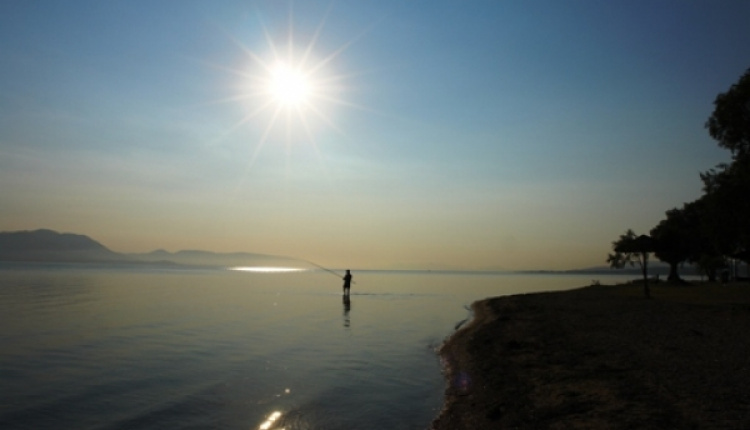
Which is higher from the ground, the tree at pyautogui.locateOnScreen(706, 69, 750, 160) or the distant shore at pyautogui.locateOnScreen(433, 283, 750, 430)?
the tree at pyautogui.locateOnScreen(706, 69, 750, 160)

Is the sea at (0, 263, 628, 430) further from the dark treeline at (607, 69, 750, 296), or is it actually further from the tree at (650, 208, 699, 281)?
the tree at (650, 208, 699, 281)

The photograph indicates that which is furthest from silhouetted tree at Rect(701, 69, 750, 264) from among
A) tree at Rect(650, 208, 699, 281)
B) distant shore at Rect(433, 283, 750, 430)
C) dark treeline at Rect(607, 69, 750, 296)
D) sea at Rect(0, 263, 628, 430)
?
tree at Rect(650, 208, 699, 281)

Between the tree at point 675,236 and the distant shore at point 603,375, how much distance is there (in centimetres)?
4613

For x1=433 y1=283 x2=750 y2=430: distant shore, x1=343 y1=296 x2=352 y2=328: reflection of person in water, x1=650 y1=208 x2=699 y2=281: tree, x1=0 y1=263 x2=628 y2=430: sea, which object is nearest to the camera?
x1=433 y1=283 x2=750 y2=430: distant shore

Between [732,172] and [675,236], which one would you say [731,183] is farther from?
[675,236]

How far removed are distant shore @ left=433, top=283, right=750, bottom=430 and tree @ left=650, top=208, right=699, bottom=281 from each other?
1816 inches

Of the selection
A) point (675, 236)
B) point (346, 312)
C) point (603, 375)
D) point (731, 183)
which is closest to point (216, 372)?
point (603, 375)

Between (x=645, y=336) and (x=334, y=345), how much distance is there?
1287cm

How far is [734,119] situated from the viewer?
27.2 meters

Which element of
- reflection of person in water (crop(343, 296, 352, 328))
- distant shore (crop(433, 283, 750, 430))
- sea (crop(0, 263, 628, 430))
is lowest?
sea (crop(0, 263, 628, 430))

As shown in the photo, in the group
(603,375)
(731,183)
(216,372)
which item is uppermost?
(731,183)

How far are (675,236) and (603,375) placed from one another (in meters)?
63.5

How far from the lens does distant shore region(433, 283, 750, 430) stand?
982 centimetres

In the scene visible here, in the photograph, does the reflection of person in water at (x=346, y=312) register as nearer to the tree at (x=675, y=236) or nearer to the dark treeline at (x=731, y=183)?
the dark treeline at (x=731, y=183)
